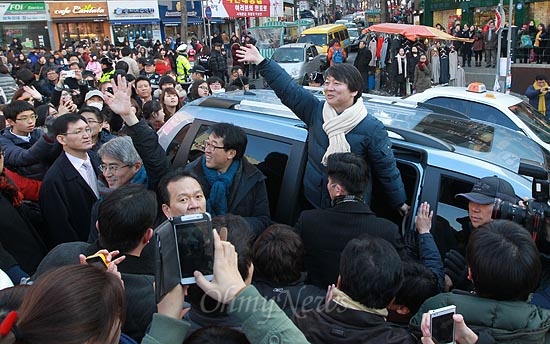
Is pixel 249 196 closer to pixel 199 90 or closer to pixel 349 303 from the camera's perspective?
pixel 349 303

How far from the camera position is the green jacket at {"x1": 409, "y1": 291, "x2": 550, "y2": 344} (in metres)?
1.97

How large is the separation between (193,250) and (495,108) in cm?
601

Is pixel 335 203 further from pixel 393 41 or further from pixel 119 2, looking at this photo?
pixel 119 2

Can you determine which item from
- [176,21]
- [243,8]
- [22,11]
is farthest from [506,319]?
[176,21]

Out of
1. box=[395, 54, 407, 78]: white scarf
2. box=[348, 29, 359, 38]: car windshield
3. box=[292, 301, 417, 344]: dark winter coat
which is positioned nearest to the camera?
box=[292, 301, 417, 344]: dark winter coat

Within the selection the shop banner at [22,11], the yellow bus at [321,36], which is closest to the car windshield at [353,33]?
the yellow bus at [321,36]

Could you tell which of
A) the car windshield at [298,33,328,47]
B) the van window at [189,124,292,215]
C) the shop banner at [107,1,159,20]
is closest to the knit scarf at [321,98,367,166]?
the van window at [189,124,292,215]

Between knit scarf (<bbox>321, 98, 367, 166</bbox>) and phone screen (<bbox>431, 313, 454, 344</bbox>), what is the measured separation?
5.31 feet

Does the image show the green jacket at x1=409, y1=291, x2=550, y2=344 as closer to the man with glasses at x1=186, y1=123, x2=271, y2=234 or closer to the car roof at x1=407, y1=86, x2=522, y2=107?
the man with glasses at x1=186, y1=123, x2=271, y2=234

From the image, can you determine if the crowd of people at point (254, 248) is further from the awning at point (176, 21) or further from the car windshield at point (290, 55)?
the awning at point (176, 21)

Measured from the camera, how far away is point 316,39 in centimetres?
2464

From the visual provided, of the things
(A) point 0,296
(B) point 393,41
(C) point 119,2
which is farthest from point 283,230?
(C) point 119,2

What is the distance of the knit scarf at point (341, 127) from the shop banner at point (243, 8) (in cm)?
2003

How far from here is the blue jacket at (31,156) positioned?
13.3ft
